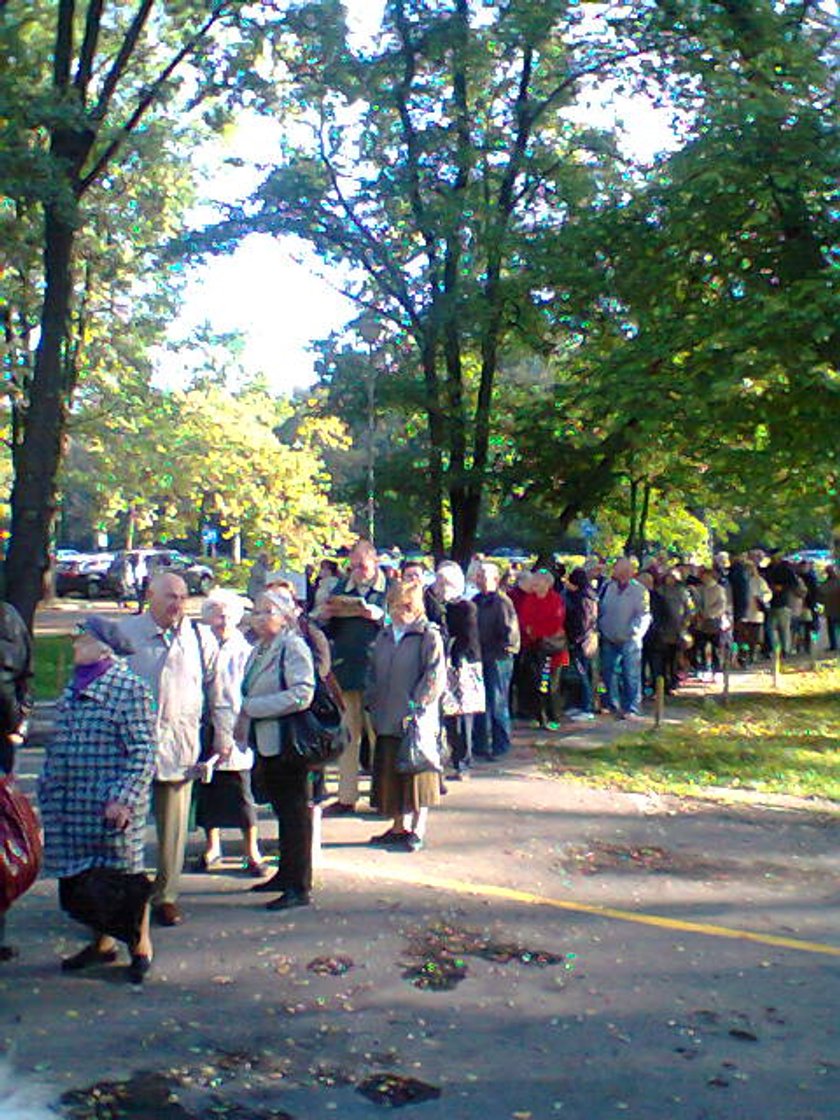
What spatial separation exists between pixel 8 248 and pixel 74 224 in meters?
3.17

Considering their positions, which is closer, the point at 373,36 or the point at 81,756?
the point at 81,756

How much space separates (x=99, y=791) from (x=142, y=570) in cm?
3637

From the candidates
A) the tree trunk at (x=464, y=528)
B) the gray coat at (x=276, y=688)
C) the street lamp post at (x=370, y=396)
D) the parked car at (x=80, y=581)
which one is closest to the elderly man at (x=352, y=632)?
the gray coat at (x=276, y=688)

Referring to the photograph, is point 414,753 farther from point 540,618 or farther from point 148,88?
point 148,88

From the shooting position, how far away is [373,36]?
1908cm

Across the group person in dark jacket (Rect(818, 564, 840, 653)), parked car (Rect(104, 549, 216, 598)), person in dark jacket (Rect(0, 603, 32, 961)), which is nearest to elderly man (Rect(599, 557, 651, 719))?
person in dark jacket (Rect(0, 603, 32, 961))

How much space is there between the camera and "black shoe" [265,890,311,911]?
6637mm

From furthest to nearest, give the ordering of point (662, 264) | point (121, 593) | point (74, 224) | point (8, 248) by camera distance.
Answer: point (121, 593) < point (8, 248) < point (74, 224) < point (662, 264)

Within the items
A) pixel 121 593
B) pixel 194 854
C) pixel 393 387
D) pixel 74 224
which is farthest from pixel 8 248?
pixel 121 593

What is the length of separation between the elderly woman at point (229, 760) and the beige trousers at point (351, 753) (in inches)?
64.5

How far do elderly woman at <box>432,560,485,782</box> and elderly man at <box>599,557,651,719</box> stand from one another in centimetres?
337

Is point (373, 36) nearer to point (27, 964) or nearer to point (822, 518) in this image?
point (822, 518)

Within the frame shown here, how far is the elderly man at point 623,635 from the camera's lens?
13562 mm

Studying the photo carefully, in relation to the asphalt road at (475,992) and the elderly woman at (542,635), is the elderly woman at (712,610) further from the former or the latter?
the asphalt road at (475,992)
